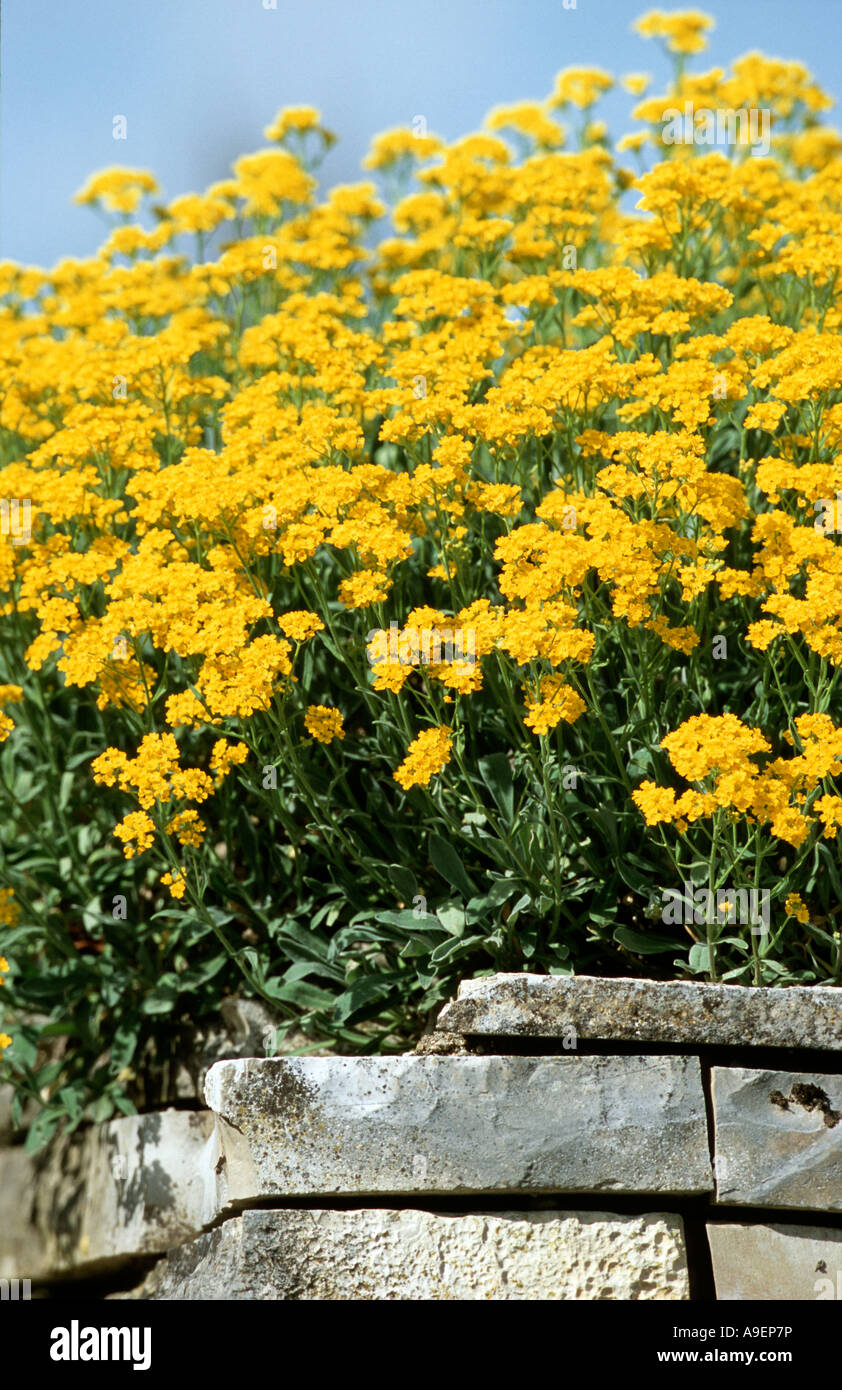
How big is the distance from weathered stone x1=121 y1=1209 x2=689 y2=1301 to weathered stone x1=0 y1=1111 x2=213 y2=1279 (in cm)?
87

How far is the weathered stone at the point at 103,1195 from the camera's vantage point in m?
4.21

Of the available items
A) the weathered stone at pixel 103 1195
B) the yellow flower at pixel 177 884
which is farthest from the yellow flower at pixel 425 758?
the weathered stone at pixel 103 1195

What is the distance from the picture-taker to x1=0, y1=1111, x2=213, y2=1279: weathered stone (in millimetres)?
4207

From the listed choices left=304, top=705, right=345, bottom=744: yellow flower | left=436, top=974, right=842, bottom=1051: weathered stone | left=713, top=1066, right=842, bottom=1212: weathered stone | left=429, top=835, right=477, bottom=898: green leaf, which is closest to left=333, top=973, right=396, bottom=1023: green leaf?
left=429, top=835, right=477, bottom=898: green leaf

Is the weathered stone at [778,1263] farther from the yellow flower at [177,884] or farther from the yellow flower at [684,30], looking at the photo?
the yellow flower at [684,30]

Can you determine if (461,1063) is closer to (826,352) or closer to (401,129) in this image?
(826,352)

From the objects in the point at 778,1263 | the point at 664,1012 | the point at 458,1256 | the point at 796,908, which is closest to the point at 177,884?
the point at 458,1256

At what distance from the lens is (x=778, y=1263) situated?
3268mm

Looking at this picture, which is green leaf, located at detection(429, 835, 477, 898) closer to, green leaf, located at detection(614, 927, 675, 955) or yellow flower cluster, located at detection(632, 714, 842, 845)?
green leaf, located at detection(614, 927, 675, 955)

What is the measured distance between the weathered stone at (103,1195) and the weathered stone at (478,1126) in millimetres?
932

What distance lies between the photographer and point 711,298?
4.21m

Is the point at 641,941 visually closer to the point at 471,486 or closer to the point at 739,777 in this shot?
the point at 739,777

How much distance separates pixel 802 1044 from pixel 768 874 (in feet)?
1.63
